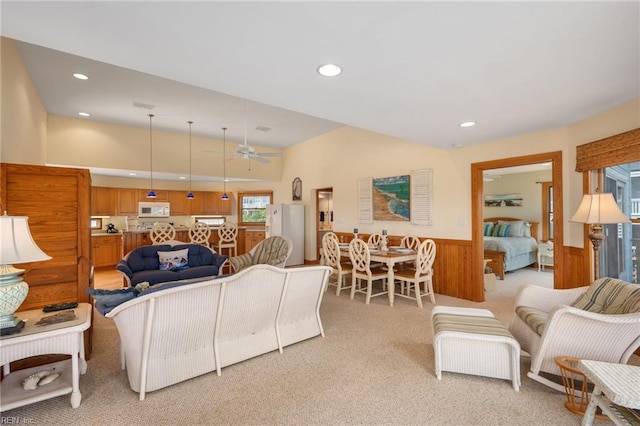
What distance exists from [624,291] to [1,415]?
178 inches

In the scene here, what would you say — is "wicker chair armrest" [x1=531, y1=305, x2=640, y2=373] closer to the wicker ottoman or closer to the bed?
the wicker ottoman

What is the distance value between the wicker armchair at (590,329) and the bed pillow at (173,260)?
4.54 metres

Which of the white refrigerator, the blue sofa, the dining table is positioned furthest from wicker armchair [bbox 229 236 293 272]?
the white refrigerator

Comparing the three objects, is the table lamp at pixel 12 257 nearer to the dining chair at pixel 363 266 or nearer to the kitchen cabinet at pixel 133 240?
the dining chair at pixel 363 266

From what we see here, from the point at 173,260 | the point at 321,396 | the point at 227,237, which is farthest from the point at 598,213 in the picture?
the point at 227,237

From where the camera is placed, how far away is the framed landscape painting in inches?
214

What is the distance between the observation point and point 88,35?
1.75 m

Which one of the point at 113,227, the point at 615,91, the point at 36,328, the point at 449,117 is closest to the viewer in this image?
the point at 36,328

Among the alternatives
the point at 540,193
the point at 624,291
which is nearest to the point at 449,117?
the point at 624,291

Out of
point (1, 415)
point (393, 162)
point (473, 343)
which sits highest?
point (393, 162)

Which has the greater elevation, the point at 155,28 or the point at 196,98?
the point at 196,98

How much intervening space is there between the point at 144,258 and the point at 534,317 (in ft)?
16.3

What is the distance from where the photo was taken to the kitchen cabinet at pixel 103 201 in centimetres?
735

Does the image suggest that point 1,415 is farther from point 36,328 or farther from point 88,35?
point 88,35
